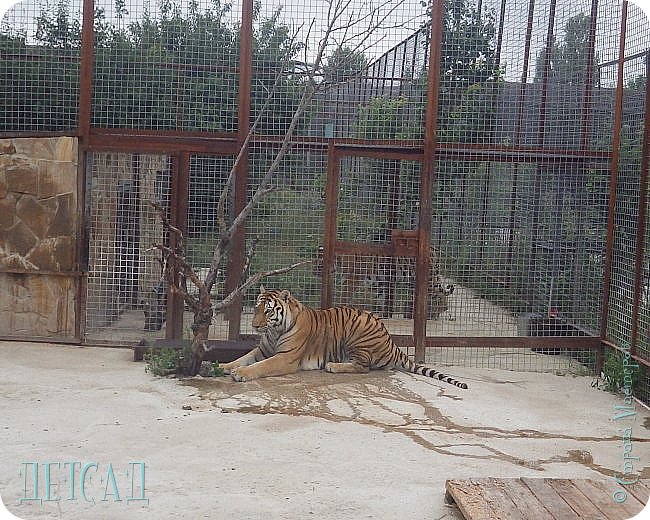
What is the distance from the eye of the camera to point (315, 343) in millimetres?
7043

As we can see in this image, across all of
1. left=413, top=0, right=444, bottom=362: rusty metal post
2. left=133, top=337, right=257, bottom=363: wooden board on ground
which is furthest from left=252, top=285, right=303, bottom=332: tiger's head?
left=413, top=0, right=444, bottom=362: rusty metal post

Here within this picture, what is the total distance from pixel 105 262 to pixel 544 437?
3.75m

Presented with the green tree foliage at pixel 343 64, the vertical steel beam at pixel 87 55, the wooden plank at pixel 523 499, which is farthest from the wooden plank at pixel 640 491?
the vertical steel beam at pixel 87 55

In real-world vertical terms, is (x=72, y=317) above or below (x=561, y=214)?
below

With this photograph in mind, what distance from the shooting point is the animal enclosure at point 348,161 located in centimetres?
747

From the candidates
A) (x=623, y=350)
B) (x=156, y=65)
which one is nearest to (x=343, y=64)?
(x=156, y=65)

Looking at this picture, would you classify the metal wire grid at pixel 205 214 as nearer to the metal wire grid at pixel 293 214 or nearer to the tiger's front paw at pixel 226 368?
the metal wire grid at pixel 293 214

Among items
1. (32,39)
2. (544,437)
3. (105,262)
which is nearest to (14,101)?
(32,39)

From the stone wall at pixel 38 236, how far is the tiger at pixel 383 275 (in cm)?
197

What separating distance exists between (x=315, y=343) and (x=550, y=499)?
3083 millimetres

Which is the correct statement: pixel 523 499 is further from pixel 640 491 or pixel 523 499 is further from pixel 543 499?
pixel 640 491

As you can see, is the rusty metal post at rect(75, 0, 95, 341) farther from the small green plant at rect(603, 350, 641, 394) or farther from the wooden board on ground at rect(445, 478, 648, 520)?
the wooden board on ground at rect(445, 478, 648, 520)

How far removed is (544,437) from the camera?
18.6 feet

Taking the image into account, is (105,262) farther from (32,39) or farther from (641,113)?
(641,113)
